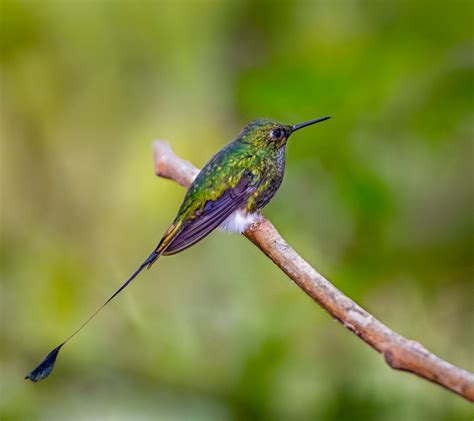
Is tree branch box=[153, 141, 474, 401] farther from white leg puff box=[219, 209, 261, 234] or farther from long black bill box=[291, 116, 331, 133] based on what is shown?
long black bill box=[291, 116, 331, 133]

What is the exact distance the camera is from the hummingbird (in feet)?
7.75

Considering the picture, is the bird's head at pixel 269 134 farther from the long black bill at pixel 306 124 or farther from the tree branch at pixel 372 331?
the tree branch at pixel 372 331

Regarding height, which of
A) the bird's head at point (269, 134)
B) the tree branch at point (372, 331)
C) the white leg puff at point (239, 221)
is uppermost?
the bird's head at point (269, 134)

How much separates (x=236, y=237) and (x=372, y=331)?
2.12 metres

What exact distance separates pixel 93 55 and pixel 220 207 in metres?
2.09

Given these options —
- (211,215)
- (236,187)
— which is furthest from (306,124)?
(211,215)

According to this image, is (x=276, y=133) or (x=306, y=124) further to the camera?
(x=276, y=133)

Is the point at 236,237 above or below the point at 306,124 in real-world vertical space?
below

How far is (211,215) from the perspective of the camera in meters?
2.41

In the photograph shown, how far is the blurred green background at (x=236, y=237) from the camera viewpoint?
2586mm

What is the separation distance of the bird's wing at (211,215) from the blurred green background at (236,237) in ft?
0.85

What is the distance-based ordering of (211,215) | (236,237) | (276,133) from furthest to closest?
(236,237) < (276,133) < (211,215)

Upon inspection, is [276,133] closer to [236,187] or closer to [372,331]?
[236,187]

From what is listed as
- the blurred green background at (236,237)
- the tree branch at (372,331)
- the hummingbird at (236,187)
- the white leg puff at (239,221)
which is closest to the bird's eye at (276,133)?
the hummingbird at (236,187)
